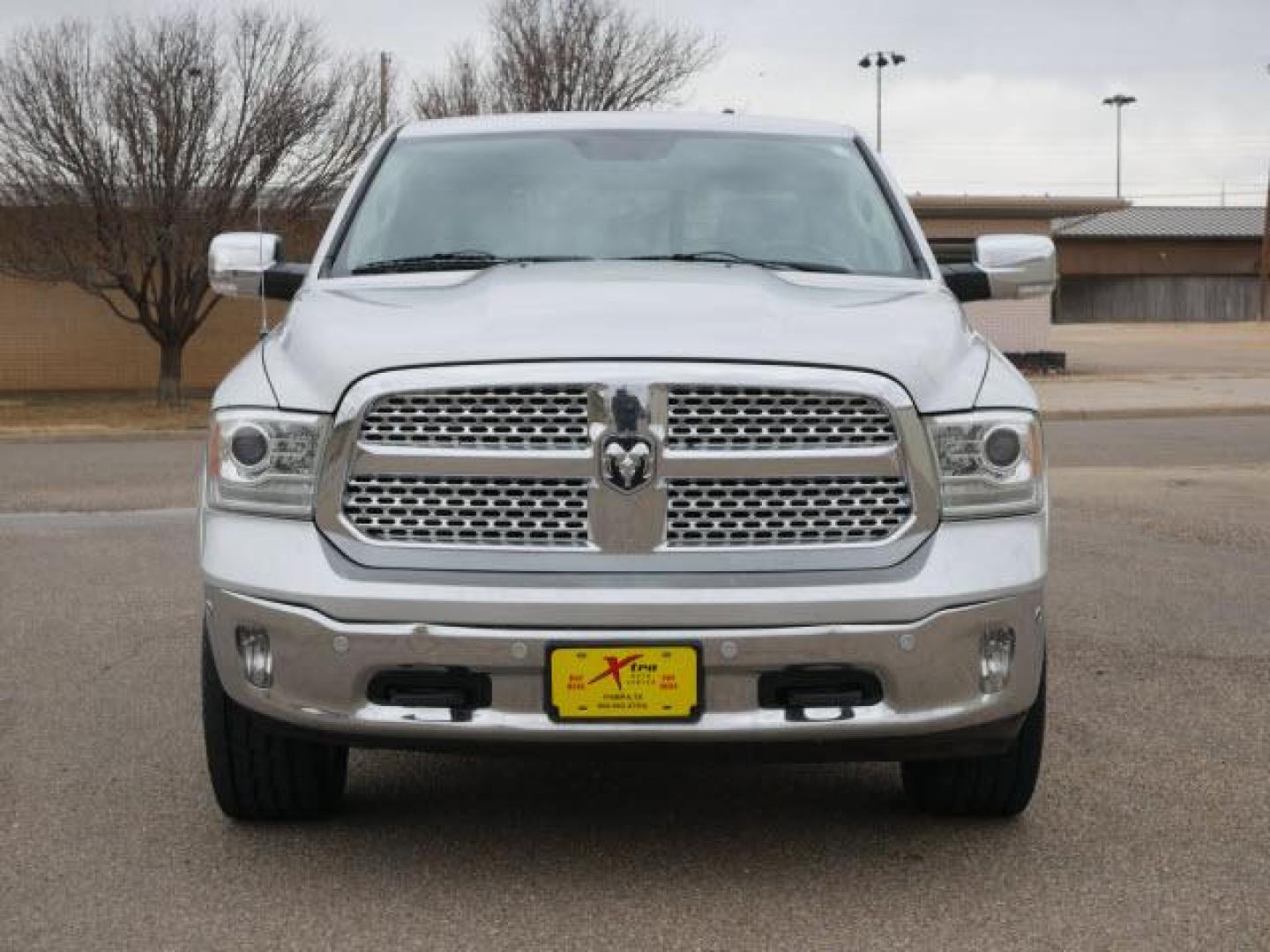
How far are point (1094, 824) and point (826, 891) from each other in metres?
0.91

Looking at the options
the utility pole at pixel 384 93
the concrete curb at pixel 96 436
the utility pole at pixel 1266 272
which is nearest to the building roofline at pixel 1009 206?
the utility pole at pixel 384 93

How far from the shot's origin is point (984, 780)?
4.65m

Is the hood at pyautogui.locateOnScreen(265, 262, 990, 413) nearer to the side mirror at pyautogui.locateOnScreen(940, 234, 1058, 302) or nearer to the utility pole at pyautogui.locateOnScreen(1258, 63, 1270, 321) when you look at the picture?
the side mirror at pyautogui.locateOnScreen(940, 234, 1058, 302)

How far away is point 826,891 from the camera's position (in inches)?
165

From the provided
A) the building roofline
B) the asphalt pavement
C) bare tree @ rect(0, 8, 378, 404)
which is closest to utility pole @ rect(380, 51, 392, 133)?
bare tree @ rect(0, 8, 378, 404)

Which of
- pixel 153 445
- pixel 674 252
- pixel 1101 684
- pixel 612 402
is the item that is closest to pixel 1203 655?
pixel 1101 684

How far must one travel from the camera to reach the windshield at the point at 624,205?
5320 millimetres

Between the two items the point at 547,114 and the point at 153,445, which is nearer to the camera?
the point at 547,114

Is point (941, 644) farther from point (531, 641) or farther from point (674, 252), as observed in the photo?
point (674, 252)

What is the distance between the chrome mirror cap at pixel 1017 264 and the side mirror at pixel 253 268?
2049 millimetres

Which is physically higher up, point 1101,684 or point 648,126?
Result: point 648,126

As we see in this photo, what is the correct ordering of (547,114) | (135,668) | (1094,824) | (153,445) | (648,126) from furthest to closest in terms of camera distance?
(153,445), (135,668), (547,114), (648,126), (1094,824)

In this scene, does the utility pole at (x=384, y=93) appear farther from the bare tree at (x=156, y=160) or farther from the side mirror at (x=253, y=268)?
the side mirror at (x=253, y=268)

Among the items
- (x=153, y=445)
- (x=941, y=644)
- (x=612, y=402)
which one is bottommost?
(x=153, y=445)
